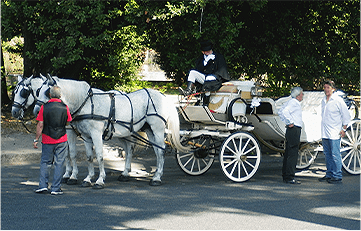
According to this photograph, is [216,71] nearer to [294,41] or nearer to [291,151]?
[291,151]

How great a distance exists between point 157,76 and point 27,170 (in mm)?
26018

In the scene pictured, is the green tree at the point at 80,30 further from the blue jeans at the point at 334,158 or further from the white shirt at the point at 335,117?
the blue jeans at the point at 334,158

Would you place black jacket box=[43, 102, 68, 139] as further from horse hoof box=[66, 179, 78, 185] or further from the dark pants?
the dark pants

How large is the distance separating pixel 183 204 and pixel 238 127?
244 cm

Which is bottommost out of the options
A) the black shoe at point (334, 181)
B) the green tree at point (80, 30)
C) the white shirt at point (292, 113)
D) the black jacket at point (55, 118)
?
the black shoe at point (334, 181)

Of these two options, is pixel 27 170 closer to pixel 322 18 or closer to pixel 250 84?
pixel 250 84

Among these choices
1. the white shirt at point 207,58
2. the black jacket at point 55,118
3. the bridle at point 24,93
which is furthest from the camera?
the white shirt at point 207,58

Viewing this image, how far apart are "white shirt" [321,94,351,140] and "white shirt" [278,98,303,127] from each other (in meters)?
0.54

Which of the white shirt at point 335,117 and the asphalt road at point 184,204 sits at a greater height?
the white shirt at point 335,117

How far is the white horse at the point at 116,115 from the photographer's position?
8531 millimetres

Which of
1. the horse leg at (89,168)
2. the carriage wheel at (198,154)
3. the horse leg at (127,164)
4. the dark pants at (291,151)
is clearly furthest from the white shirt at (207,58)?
the horse leg at (89,168)

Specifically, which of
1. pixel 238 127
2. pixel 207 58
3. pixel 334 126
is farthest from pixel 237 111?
pixel 334 126

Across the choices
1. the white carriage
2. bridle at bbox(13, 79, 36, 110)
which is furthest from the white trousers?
bridle at bbox(13, 79, 36, 110)

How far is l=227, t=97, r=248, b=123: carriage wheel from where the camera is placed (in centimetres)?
959
